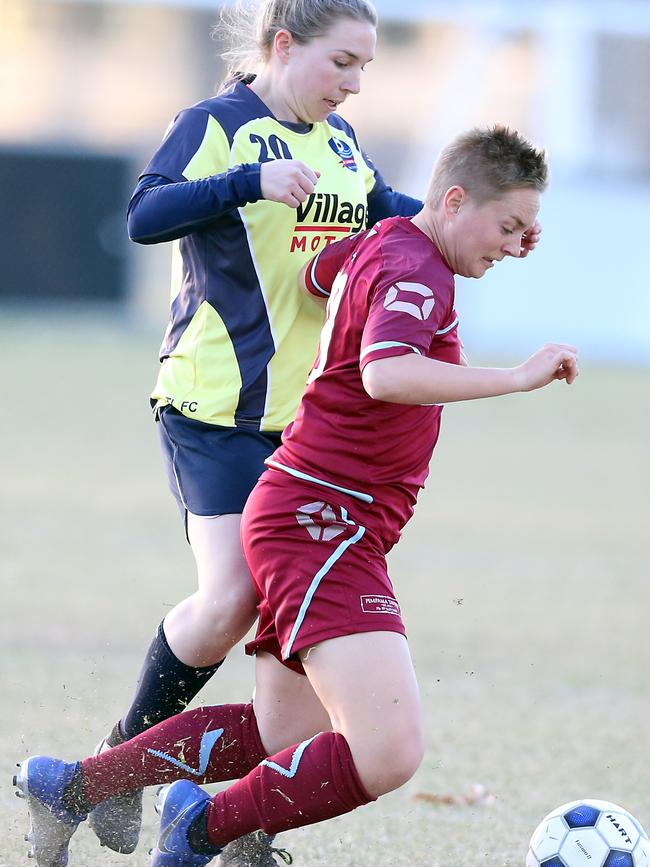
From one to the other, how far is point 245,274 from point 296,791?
1325 mm

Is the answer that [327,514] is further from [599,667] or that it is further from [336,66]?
[599,667]

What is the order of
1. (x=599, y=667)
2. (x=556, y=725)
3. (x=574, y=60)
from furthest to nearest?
1. (x=574, y=60)
2. (x=599, y=667)
3. (x=556, y=725)

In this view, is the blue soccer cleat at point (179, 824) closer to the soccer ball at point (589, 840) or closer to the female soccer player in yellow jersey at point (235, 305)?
the female soccer player in yellow jersey at point (235, 305)

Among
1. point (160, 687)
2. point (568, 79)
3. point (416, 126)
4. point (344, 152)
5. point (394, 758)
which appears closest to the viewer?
point (394, 758)

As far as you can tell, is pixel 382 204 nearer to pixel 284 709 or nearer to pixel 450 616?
pixel 284 709

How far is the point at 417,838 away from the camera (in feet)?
13.2

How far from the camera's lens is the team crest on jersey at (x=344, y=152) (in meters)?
3.99

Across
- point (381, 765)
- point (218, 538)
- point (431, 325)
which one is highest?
point (431, 325)

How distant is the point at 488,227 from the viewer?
3287 millimetres

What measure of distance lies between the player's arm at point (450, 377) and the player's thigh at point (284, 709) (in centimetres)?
81

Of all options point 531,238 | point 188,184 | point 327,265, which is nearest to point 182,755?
point 327,265

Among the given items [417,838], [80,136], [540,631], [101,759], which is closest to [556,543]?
[540,631]

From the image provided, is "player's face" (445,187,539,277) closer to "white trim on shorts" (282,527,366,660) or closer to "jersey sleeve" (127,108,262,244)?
"jersey sleeve" (127,108,262,244)

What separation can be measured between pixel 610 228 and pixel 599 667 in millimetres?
17047
